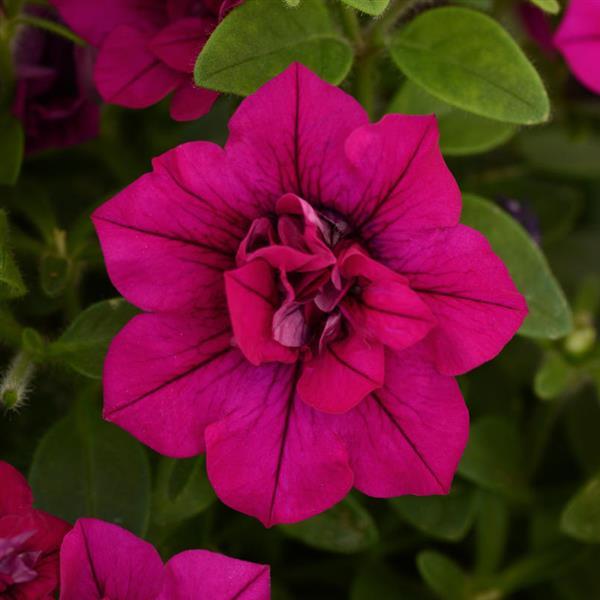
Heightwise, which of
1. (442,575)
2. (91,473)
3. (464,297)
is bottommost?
(442,575)

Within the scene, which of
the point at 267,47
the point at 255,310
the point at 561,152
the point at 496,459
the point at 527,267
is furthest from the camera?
the point at 561,152

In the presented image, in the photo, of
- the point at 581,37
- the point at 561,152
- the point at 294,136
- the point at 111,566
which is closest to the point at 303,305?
the point at 294,136

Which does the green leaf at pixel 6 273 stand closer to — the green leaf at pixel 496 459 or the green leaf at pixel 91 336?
the green leaf at pixel 91 336

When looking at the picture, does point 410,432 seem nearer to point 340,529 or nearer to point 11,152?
point 340,529

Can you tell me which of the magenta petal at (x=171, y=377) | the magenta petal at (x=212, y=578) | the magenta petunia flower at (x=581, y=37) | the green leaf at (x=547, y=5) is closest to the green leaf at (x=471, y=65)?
the green leaf at (x=547, y=5)

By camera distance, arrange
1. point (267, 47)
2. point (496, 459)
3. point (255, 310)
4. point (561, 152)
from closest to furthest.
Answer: point (255, 310), point (267, 47), point (496, 459), point (561, 152)

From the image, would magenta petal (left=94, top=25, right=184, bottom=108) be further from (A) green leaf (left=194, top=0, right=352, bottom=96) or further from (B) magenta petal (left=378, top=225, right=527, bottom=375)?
(B) magenta petal (left=378, top=225, right=527, bottom=375)

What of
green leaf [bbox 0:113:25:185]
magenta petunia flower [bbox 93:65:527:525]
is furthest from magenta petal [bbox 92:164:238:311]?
green leaf [bbox 0:113:25:185]
